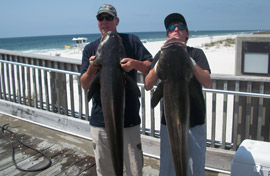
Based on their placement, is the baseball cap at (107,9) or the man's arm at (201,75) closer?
the man's arm at (201,75)

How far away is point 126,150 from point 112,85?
1.09 meters

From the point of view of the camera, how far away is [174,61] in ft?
6.16

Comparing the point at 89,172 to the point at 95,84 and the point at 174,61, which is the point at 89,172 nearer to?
the point at 95,84

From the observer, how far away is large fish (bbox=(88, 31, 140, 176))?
2.11 metres

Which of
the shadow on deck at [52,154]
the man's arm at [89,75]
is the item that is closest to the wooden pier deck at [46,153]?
the shadow on deck at [52,154]

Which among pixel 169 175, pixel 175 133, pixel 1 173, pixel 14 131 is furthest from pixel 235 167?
pixel 14 131

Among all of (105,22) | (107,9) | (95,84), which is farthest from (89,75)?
(107,9)

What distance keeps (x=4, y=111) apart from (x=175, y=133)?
5.59 m

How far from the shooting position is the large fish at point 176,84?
1.89 meters

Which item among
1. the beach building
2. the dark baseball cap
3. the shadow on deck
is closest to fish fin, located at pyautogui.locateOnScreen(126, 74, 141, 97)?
the dark baseball cap

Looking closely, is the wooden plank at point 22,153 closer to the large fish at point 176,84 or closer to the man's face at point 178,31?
the large fish at point 176,84

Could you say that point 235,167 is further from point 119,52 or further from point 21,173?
point 21,173

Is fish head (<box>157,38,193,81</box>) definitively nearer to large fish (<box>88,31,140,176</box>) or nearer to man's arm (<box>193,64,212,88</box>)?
man's arm (<box>193,64,212,88</box>)

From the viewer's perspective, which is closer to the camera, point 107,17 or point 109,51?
point 109,51
